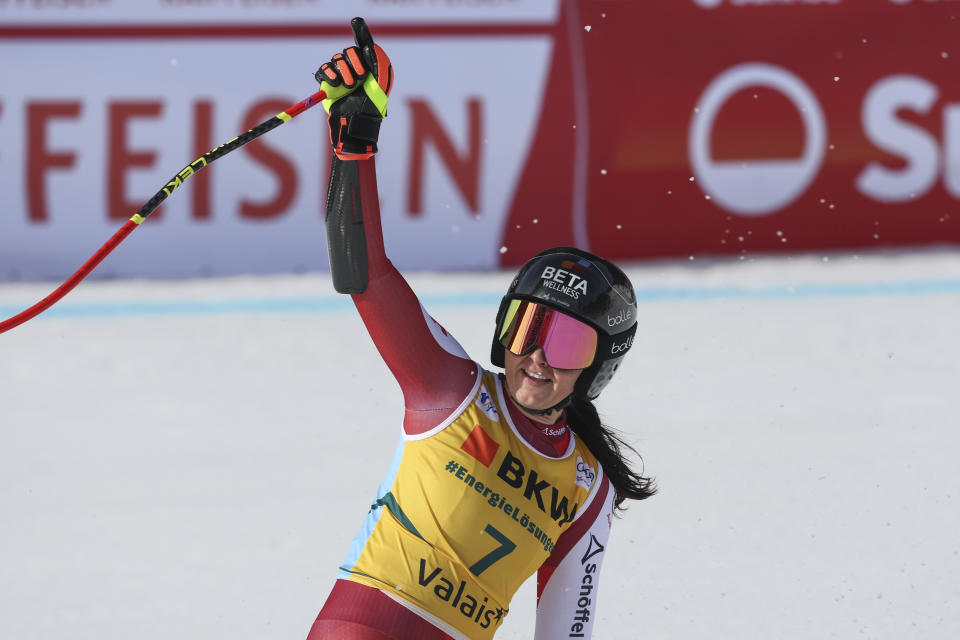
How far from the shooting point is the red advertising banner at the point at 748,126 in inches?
338

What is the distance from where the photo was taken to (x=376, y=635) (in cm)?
312

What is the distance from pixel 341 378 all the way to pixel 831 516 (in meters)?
2.44

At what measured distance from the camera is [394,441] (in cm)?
598

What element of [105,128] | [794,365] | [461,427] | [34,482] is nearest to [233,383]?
[34,482]

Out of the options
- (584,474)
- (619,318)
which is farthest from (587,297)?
(584,474)

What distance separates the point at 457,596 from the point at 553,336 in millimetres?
626

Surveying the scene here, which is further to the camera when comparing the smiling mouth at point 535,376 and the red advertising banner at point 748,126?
the red advertising banner at point 748,126

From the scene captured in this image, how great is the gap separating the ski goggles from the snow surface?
4.93 ft

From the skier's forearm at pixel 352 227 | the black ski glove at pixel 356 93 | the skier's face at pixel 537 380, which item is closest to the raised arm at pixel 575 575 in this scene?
the skier's face at pixel 537 380

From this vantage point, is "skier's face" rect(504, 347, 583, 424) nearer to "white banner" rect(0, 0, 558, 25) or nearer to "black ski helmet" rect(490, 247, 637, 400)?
"black ski helmet" rect(490, 247, 637, 400)

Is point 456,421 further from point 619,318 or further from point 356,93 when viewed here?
point 356,93

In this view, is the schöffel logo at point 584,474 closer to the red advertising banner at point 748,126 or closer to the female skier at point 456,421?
the female skier at point 456,421

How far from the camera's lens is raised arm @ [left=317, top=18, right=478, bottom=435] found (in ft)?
10.2

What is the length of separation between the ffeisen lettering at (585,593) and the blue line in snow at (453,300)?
438 cm
